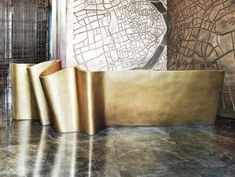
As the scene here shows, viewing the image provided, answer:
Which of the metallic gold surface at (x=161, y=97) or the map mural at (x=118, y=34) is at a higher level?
the map mural at (x=118, y=34)

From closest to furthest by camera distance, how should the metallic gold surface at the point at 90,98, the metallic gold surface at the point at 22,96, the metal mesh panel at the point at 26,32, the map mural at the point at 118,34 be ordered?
1. the metallic gold surface at the point at 90,98
2. the metallic gold surface at the point at 22,96
3. the map mural at the point at 118,34
4. the metal mesh panel at the point at 26,32

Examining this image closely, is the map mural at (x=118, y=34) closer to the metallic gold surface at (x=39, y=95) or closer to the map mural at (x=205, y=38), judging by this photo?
the map mural at (x=205, y=38)

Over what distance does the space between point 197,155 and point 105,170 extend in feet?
2.73

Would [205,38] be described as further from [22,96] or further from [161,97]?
[22,96]

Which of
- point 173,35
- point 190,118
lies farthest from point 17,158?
point 173,35

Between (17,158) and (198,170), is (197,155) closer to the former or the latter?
(198,170)

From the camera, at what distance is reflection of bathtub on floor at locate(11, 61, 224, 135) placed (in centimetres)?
287

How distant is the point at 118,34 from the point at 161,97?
224 cm

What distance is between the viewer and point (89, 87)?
109 inches

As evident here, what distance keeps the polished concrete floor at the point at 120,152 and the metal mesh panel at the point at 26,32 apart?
3.11 m

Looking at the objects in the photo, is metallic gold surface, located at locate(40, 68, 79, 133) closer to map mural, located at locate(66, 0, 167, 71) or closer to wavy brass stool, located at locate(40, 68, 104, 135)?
wavy brass stool, located at locate(40, 68, 104, 135)

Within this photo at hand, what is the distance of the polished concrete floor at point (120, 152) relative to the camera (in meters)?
1.98

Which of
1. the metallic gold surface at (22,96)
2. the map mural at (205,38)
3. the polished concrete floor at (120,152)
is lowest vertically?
the polished concrete floor at (120,152)

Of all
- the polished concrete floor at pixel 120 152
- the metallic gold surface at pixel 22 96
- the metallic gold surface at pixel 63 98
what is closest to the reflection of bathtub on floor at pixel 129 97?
the metallic gold surface at pixel 63 98
